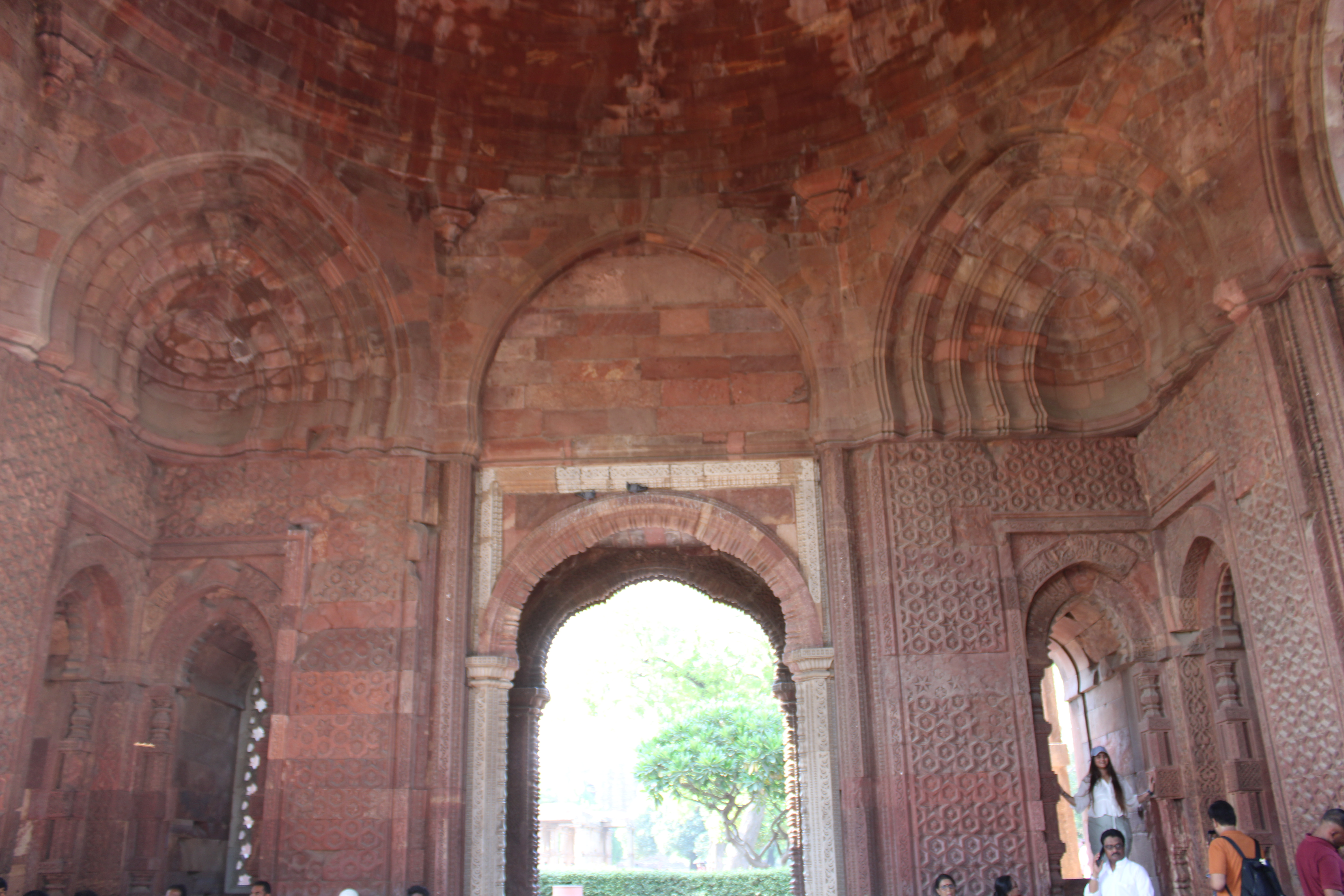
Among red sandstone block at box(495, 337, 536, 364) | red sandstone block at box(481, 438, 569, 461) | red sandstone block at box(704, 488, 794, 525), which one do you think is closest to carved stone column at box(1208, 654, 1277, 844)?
red sandstone block at box(704, 488, 794, 525)

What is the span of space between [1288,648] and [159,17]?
8936mm

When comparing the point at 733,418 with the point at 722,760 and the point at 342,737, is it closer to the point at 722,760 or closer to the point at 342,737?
the point at 342,737

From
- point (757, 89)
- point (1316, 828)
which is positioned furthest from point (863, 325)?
point (1316, 828)

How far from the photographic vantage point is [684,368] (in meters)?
9.38

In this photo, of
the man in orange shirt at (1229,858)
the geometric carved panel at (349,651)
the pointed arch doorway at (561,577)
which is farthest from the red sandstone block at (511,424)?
the man in orange shirt at (1229,858)

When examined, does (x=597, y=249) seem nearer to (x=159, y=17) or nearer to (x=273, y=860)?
(x=159, y=17)

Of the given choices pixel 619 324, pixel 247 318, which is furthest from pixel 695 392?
pixel 247 318

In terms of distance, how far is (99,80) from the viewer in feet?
25.3

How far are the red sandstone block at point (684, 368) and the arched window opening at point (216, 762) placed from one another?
4046mm

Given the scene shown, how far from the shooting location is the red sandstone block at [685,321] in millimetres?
9516

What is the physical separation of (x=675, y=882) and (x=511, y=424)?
45.0 ft

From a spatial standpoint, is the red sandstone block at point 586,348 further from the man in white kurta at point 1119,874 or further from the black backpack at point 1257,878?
the black backpack at point 1257,878

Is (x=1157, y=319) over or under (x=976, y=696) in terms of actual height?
over

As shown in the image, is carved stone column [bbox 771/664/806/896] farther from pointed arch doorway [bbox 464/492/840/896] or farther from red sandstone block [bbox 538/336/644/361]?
red sandstone block [bbox 538/336/644/361]
